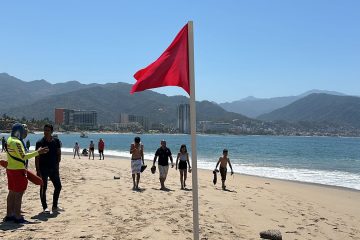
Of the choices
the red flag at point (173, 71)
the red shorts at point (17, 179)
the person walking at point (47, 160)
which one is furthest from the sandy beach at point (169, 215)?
the red flag at point (173, 71)

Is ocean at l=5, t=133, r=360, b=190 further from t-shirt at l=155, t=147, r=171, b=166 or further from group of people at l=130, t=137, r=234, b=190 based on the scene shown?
t-shirt at l=155, t=147, r=171, b=166

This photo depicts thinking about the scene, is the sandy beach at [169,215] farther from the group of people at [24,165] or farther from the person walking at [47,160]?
the person walking at [47,160]

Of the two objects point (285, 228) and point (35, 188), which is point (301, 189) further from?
point (35, 188)

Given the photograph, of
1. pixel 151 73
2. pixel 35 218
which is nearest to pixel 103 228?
pixel 35 218

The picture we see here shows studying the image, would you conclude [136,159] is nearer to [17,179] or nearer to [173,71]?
[17,179]

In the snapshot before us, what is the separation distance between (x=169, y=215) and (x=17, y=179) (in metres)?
3.16

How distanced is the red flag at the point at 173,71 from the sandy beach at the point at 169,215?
2.88 m

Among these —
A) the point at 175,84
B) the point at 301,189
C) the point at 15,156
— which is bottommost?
the point at 301,189

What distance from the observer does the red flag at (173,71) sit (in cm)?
505

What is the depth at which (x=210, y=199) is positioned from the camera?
11297 millimetres

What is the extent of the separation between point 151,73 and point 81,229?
3.35 metres

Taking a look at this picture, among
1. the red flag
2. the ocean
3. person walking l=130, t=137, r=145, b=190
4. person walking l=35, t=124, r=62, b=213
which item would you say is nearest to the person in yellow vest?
person walking l=35, t=124, r=62, b=213

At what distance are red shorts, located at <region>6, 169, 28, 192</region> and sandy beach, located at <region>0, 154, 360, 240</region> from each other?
661 mm

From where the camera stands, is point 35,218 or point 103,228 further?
point 35,218
